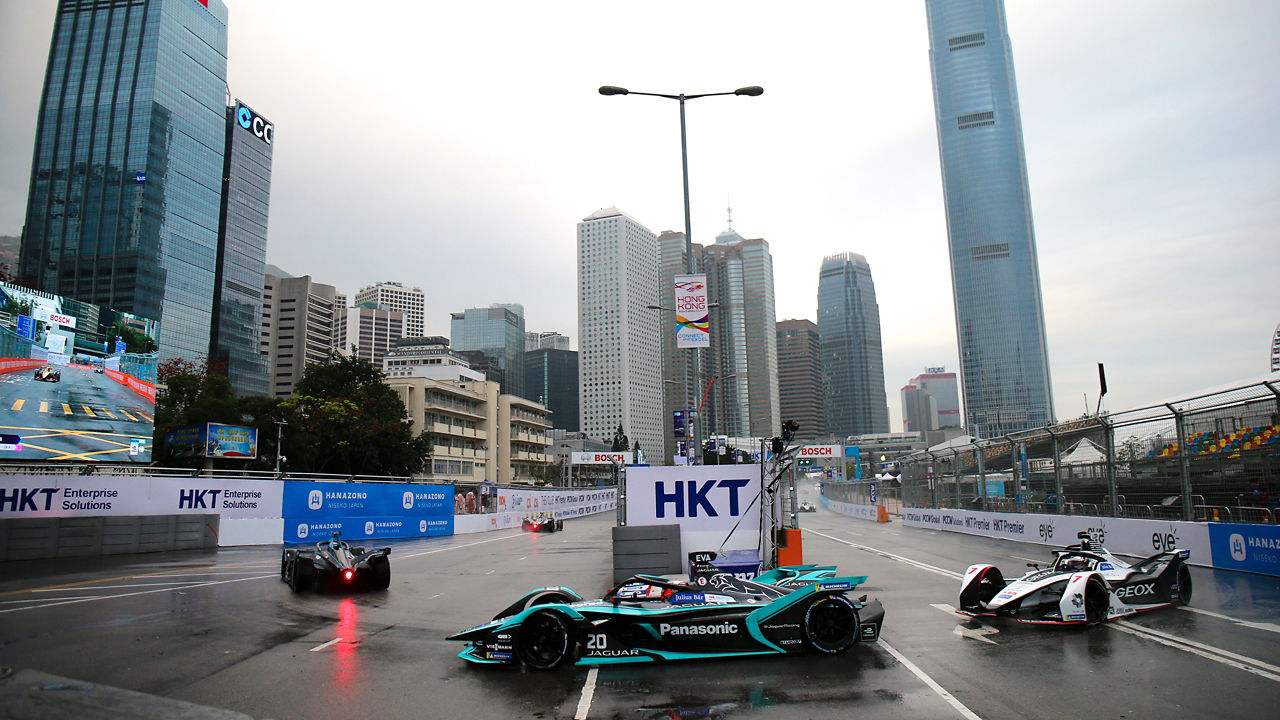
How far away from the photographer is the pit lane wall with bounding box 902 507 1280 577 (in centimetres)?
1339

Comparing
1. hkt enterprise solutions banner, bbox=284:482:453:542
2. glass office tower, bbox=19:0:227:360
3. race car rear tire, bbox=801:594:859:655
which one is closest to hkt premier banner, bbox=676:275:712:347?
race car rear tire, bbox=801:594:859:655

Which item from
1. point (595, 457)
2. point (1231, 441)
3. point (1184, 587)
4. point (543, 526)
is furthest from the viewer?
point (595, 457)

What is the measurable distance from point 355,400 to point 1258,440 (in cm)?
5786

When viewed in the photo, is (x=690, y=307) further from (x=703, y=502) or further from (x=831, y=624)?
(x=831, y=624)

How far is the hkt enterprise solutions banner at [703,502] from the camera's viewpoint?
14.0 m

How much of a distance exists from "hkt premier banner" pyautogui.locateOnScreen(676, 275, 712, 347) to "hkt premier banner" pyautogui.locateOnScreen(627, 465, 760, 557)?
2619 mm

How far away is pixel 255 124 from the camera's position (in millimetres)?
152375

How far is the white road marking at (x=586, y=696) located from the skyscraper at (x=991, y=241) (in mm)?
176980

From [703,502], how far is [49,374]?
23002mm

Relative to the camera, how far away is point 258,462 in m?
56.7

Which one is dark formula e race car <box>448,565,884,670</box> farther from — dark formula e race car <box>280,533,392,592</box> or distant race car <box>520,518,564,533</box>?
distant race car <box>520,518,564,533</box>

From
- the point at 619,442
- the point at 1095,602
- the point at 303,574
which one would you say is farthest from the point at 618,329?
the point at 1095,602

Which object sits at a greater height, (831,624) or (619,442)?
(619,442)

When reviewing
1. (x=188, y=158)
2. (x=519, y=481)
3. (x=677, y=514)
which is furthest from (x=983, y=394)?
(x=677, y=514)
